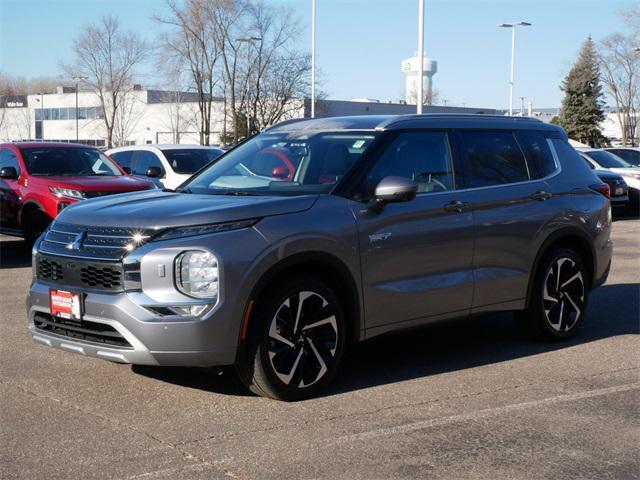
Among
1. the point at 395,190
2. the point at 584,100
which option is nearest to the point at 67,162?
the point at 395,190

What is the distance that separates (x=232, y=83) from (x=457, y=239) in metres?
39.3

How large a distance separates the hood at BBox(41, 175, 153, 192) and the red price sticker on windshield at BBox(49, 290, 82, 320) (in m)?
6.89

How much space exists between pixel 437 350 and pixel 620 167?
668 inches

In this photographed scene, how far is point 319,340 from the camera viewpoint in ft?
19.0

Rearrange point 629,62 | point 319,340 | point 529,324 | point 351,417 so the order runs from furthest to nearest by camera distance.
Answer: point 629,62 < point 529,324 < point 319,340 < point 351,417

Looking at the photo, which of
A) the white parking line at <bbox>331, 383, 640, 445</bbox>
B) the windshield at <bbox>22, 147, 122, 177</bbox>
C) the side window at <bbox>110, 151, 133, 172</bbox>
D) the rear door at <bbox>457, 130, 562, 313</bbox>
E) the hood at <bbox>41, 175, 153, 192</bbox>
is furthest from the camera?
the side window at <bbox>110, 151, 133, 172</bbox>

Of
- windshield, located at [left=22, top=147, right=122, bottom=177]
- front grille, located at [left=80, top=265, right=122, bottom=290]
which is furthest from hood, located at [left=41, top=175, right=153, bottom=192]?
front grille, located at [left=80, top=265, right=122, bottom=290]

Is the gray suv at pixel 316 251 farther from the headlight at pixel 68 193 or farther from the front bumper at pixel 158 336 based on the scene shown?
the headlight at pixel 68 193

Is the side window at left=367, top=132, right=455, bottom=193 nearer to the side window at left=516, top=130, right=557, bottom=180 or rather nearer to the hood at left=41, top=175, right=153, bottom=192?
the side window at left=516, top=130, right=557, bottom=180

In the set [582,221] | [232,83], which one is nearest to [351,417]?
[582,221]

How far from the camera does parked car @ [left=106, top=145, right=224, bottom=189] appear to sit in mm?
16625

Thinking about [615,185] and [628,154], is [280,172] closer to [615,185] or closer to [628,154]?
[615,185]

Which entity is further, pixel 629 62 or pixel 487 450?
pixel 629 62

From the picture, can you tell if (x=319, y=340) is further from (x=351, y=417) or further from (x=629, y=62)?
(x=629, y=62)
